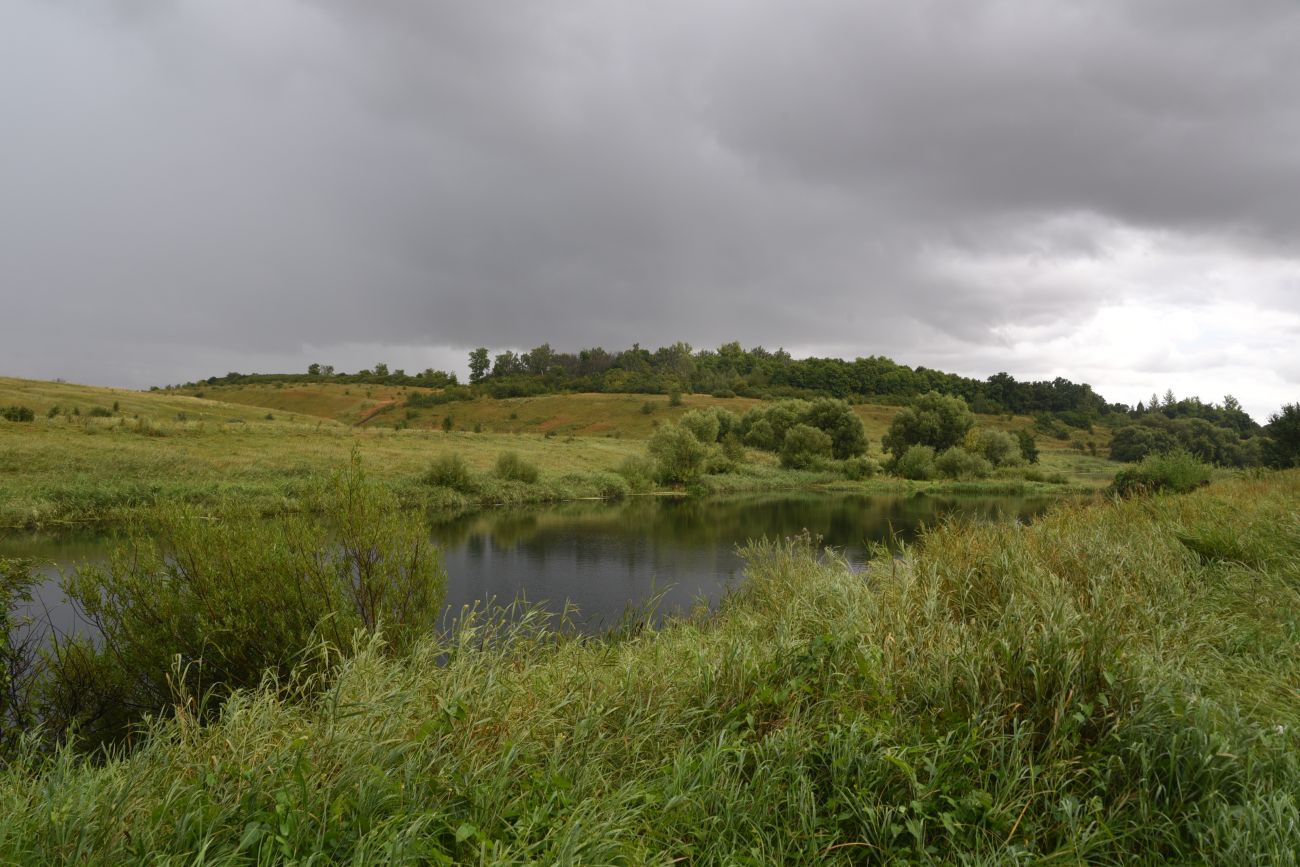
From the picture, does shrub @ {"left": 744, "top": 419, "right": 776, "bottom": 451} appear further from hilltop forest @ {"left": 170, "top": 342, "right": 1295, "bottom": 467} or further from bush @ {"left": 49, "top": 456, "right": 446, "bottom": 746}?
bush @ {"left": 49, "top": 456, "right": 446, "bottom": 746}

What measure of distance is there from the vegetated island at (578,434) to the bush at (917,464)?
16cm

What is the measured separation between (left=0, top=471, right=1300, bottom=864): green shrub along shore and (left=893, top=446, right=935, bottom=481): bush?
54.9 metres

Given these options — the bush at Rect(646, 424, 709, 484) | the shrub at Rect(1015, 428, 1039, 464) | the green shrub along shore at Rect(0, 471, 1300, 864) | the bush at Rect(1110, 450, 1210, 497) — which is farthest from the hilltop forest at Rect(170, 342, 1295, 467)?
the green shrub along shore at Rect(0, 471, 1300, 864)

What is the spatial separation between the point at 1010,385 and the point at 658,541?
364ft

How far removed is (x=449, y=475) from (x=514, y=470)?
14.1ft

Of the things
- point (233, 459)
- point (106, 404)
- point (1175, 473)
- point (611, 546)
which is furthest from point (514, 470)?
point (106, 404)

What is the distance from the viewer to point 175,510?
26.9 feet

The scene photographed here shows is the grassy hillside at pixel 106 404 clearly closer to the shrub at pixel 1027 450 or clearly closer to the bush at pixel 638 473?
the bush at pixel 638 473

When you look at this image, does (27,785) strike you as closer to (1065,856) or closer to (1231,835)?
(1065,856)

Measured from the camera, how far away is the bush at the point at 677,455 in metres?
46.5

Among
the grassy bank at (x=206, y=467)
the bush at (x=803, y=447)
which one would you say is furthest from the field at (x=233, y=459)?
the bush at (x=803, y=447)

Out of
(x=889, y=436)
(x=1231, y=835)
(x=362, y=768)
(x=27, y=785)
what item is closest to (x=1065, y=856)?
(x=1231, y=835)

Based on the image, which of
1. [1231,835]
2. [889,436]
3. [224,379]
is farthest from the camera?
[224,379]

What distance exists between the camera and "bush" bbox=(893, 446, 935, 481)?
57.9m
